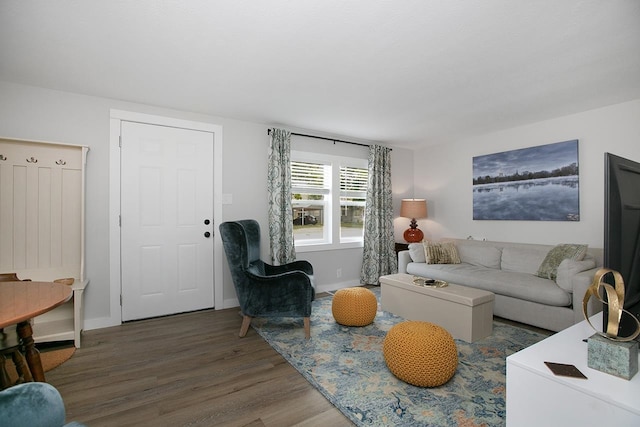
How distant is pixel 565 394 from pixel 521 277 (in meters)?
2.60

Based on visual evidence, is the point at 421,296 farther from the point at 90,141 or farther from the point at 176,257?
the point at 90,141

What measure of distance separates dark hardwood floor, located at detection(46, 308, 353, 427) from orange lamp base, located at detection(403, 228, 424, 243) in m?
2.92

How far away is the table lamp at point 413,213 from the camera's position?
4812mm

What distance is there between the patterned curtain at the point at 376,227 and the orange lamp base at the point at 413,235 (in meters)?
0.39

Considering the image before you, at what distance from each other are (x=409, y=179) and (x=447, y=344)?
382cm

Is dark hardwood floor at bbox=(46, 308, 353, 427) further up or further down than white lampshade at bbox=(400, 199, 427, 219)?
further down

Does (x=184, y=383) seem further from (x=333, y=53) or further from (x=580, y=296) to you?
(x=580, y=296)

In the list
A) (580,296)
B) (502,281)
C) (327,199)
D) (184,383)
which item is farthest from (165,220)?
(580,296)

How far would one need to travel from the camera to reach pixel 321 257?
445 cm

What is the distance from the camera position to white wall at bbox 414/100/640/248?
3.25 meters

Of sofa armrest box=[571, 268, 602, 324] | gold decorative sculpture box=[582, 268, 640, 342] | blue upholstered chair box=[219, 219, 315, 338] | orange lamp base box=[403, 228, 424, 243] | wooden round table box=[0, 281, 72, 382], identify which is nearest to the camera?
gold decorative sculpture box=[582, 268, 640, 342]

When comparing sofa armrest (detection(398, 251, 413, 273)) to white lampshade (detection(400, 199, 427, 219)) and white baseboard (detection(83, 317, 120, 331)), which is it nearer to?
white lampshade (detection(400, 199, 427, 219))

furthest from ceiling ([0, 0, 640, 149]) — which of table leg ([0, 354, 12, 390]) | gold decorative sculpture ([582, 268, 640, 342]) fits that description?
table leg ([0, 354, 12, 390])

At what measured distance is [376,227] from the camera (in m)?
4.75
